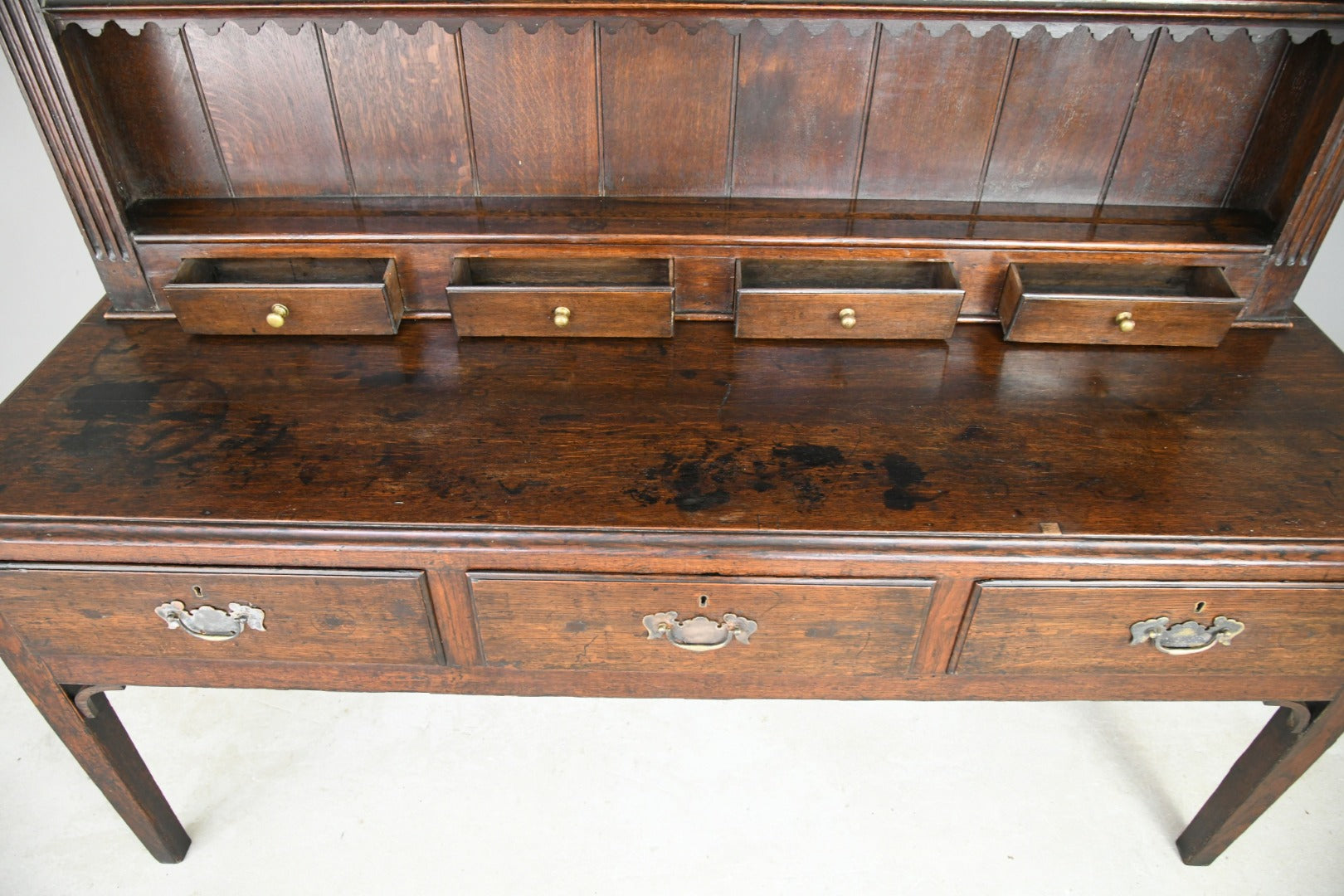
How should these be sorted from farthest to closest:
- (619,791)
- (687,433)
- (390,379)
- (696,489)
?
(619,791) < (390,379) < (687,433) < (696,489)

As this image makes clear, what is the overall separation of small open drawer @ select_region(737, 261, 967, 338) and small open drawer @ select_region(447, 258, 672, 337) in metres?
0.15

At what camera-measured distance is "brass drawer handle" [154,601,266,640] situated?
1263mm

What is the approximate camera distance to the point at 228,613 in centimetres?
127

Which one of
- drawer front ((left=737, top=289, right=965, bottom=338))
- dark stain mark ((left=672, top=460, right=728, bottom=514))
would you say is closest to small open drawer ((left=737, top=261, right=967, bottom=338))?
drawer front ((left=737, top=289, right=965, bottom=338))

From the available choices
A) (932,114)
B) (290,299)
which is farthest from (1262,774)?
(290,299)

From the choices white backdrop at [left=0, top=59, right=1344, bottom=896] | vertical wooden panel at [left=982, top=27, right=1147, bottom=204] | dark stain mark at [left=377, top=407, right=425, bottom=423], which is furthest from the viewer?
white backdrop at [left=0, top=59, right=1344, bottom=896]

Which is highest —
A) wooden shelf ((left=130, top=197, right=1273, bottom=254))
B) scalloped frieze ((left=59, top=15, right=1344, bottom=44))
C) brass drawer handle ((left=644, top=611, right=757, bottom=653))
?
scalloped frieze ((left=59, top=15, right=1344, bottom=44))

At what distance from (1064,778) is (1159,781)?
207 mm

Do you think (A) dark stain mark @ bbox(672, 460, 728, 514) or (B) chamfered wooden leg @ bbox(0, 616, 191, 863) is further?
(B) chamfered wooden leg @ bbox(0, 616, 191, 863)

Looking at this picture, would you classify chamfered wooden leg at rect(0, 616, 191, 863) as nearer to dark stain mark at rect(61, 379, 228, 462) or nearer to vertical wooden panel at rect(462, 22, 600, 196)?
dark stain mark at rect(61, 379, 228, 462)

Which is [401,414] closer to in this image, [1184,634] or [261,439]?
[261,439]

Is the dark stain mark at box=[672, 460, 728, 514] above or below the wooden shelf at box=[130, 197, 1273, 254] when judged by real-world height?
below

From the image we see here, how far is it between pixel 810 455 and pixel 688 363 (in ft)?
0.98

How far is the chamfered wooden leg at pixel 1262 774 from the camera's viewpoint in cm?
142
